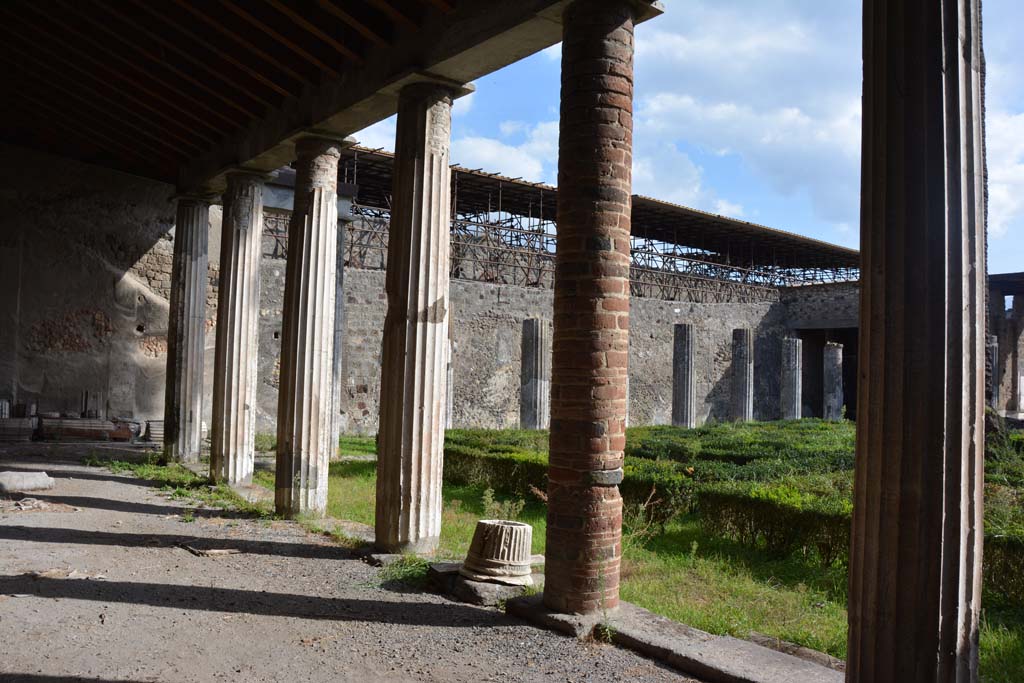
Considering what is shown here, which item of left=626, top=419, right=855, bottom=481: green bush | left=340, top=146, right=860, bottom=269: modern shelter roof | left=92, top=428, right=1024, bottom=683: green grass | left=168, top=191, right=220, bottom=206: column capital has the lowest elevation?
left=92, top=428, right=1024, bottom=683: green grass

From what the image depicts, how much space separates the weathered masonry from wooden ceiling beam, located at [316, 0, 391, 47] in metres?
0.05

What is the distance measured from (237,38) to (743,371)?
17.9 meters

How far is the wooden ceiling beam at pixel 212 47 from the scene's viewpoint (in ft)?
21.5

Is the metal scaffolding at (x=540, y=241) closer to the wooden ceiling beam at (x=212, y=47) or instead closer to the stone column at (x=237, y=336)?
the stone column at (x=237, y=336)

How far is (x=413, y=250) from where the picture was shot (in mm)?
5902

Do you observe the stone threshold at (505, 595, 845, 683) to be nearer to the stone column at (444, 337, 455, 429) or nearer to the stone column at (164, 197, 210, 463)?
the stone column at (164, 197, 210, 463)

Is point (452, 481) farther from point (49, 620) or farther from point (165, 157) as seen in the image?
point (49, 620)

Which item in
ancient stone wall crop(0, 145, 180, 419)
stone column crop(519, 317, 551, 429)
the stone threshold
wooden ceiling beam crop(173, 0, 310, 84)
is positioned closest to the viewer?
the stone threshold

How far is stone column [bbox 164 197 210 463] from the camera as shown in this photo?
417 inches

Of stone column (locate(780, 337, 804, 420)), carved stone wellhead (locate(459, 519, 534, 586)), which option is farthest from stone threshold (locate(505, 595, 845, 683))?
stone column (locate(780, 337, 804, 420))

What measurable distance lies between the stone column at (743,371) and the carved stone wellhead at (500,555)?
1762cm

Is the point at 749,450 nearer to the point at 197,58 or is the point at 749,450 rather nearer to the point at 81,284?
the point at 197,58

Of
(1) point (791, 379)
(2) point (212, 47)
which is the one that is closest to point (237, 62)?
(2) point (212, 47)

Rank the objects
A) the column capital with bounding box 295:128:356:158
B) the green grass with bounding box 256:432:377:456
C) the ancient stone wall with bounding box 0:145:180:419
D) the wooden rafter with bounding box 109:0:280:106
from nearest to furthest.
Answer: the wooden rafter with bounding box 109:0:280:106
the column capital with bounding box 295:128:356:158
the ancient stone wall with bounding box 0:145:180:419
the green grass with bounding box 256:432:377:456
